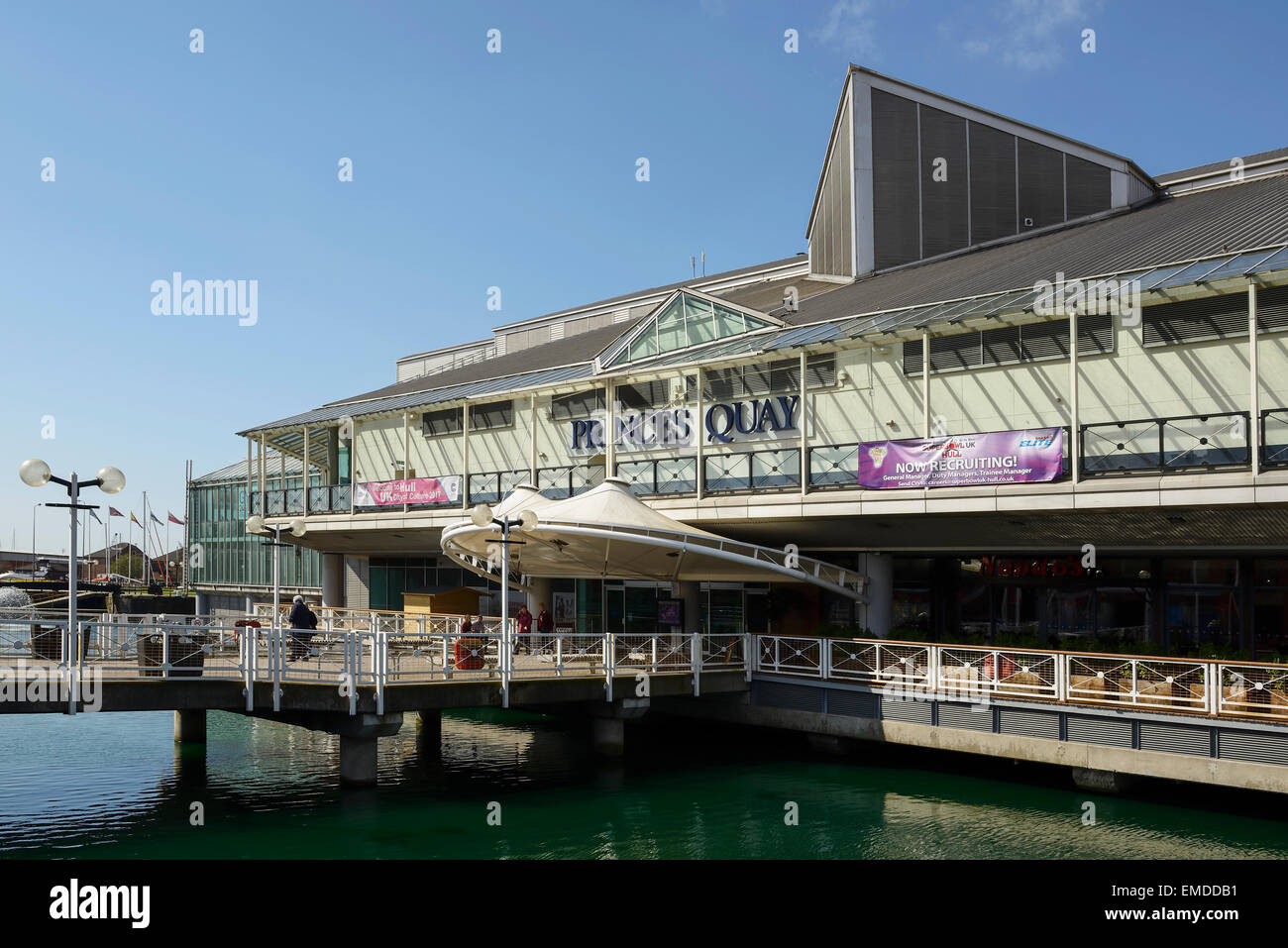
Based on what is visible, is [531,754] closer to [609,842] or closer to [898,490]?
[609,842]

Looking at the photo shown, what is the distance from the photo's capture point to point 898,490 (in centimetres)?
2627

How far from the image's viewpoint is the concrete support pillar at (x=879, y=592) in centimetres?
2967

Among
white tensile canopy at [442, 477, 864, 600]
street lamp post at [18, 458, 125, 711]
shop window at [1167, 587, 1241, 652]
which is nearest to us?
street lamp post at [18, 458, 125, 711]

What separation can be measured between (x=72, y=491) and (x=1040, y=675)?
62.1 feet

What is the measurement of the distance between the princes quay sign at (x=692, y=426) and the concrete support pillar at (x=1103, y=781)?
1251 centimetres

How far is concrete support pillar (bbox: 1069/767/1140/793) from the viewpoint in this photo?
21719 mm

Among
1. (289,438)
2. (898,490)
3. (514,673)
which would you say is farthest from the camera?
(289,438)

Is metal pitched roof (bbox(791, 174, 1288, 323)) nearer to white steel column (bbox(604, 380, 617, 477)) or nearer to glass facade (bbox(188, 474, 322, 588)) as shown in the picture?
white steel column (bbox(604, 380, 617, 477))

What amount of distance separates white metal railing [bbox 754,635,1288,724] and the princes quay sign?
660 centimetres

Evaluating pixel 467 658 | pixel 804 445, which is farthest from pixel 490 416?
pixel 467 658

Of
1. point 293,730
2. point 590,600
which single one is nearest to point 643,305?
point 590,600

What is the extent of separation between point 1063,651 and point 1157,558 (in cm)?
581

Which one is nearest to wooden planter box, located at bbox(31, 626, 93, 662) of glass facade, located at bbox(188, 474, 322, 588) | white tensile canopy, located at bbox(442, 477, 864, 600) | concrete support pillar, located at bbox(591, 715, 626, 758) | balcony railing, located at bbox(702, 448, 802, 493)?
white tensile canopy, located at bbox(442, 477, 864, 600)

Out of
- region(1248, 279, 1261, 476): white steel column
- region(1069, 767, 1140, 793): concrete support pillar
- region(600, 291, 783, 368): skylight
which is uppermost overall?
region(600, 291, 783, 368): skylight
